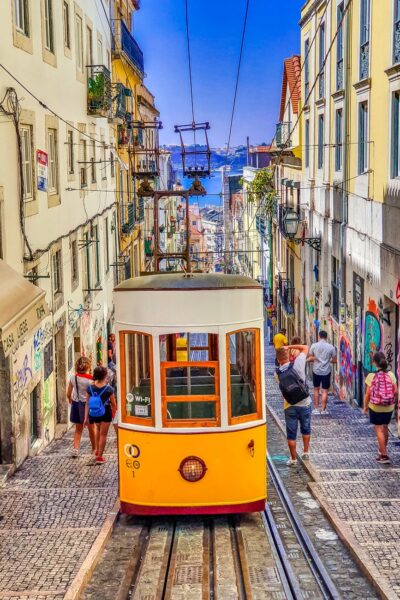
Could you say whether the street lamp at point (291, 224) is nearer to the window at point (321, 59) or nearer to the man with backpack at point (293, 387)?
the window at point (321, 59)

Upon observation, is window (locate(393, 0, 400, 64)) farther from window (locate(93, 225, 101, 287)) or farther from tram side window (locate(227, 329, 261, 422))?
window (locate(93, 225, 101, 287))

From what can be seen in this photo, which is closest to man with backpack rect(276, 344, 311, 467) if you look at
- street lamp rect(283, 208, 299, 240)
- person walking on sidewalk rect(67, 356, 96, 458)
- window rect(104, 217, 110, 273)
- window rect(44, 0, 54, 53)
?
person walking on sidewalk rect(67, 356, 96, 458)

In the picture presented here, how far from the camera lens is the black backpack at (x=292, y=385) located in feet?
35.2

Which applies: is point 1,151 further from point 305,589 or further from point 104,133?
point 104,133

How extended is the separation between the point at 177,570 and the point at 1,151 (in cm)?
655

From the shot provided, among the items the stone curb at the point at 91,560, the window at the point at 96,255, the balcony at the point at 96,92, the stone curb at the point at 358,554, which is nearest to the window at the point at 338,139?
the balcony at the point at 96,92

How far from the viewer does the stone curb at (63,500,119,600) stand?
684 cm

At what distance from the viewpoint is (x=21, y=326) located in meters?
9.28

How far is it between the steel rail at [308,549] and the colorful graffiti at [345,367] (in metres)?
8.31

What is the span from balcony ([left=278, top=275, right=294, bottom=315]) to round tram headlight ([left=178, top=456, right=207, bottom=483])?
23.1m

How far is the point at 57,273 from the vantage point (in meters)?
16.6

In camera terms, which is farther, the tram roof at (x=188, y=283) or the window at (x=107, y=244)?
the window at (x=107, y=244)

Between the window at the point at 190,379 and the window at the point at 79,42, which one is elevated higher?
the window at the point at 79,42

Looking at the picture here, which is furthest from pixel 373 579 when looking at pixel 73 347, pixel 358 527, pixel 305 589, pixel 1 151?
pixel 73 347
